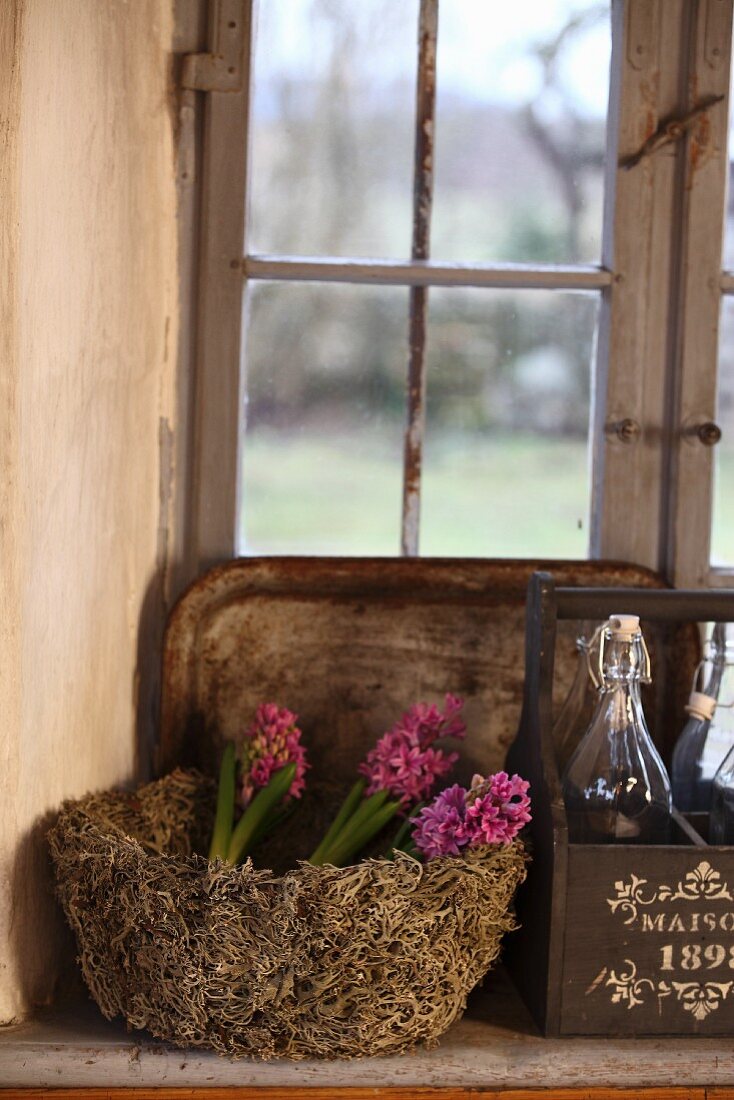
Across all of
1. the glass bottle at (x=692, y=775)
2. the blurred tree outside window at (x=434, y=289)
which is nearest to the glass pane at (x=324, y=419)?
the blurred tree outside window at (x=434, y=289)

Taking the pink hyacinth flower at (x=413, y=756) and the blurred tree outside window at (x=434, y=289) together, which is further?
the blurred tree outside window at (x=434, y=289)

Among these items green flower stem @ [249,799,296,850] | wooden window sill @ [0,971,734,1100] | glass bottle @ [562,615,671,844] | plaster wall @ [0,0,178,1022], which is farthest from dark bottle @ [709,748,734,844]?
plaster wall @ [0,0,178,1022]

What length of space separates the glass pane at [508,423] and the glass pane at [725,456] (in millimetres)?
131

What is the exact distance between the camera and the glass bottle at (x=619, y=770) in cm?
89

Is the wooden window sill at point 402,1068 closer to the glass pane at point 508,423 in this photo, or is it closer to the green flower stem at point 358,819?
the green flower stem at point 358,819

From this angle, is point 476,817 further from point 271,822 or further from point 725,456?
point 725,456

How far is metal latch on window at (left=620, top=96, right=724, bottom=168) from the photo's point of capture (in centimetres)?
108

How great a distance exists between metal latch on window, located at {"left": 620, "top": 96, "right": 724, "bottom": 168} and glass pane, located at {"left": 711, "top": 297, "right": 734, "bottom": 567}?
6.4 inches

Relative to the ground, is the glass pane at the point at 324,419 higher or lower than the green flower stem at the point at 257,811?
higher

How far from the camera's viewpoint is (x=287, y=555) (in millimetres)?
1109

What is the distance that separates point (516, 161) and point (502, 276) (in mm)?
118

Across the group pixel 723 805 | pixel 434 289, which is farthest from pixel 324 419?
pixel 723 805

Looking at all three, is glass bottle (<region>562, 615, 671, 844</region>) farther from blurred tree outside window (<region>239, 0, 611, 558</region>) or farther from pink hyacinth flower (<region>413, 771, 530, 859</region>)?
blurred tree outside window (<region>239, 0, 611, 558</region>)

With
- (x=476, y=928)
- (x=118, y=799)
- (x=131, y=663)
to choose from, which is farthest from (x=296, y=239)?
(x=476, y=928)
